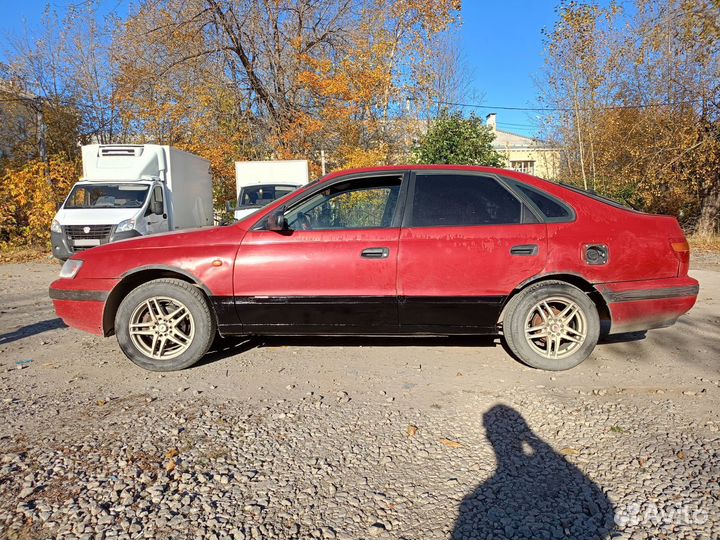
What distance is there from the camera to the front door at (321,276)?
3840mm

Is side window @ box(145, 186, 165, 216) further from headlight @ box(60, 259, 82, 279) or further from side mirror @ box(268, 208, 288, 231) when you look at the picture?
side mirror @ box(268, 208, 288, 231)

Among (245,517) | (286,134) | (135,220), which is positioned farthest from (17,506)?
(286,134)

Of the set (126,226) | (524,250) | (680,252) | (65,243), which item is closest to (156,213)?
(126,226)

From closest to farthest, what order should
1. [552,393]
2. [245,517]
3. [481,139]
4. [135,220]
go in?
[245,517], [552,393], [135,220], [481,139]

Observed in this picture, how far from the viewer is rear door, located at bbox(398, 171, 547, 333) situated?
12.5 feet

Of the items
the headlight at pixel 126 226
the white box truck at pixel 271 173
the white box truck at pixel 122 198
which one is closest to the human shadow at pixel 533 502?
Result: the headlight at pixel 126 226

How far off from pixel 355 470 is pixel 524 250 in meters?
2.25

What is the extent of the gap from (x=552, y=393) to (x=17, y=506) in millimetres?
3282

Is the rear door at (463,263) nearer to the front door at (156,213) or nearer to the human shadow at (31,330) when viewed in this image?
the human shadow at (31,330)

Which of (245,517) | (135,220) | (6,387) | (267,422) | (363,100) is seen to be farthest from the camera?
(363,100)

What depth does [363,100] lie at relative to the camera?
18.2 metres

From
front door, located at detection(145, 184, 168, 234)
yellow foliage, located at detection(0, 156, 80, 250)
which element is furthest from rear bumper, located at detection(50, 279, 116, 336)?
yellow foliage, located at detection(0, 156, 80, 250)

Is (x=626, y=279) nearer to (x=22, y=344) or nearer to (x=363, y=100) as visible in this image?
(x=22, y=344)

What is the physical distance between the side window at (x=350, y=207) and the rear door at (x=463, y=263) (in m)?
0.26
